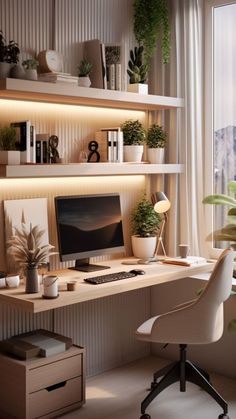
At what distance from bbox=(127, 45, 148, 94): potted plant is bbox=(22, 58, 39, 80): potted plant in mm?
783

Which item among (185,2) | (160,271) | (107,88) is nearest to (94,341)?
(160,271)

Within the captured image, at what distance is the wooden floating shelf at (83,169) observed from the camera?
324cm

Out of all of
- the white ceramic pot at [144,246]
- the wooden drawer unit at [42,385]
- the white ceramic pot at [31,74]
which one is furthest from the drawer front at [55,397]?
the white ceramic pot at [31,74]

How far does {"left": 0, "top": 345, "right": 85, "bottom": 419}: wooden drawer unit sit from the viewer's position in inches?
126

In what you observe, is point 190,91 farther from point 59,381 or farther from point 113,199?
point 59,381

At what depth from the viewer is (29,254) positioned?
3.18m

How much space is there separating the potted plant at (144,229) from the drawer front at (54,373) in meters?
0.96

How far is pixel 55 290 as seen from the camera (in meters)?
3.07

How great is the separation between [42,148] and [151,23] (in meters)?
1.34

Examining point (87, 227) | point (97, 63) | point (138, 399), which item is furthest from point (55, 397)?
point (97, 63)

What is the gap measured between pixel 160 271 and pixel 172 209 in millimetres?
750

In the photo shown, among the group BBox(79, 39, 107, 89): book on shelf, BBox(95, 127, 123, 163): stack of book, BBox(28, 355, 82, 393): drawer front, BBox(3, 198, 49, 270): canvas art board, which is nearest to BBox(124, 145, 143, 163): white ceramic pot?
BBox(95, 127, 123, 163): stack of book

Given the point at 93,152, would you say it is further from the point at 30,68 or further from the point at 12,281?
the point at 12,281

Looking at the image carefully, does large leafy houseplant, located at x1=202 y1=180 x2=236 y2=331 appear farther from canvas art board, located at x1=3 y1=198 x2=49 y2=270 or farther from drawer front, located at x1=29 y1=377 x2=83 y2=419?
drawer front, located at x1=29 y1=377 x2=83 y2=419
